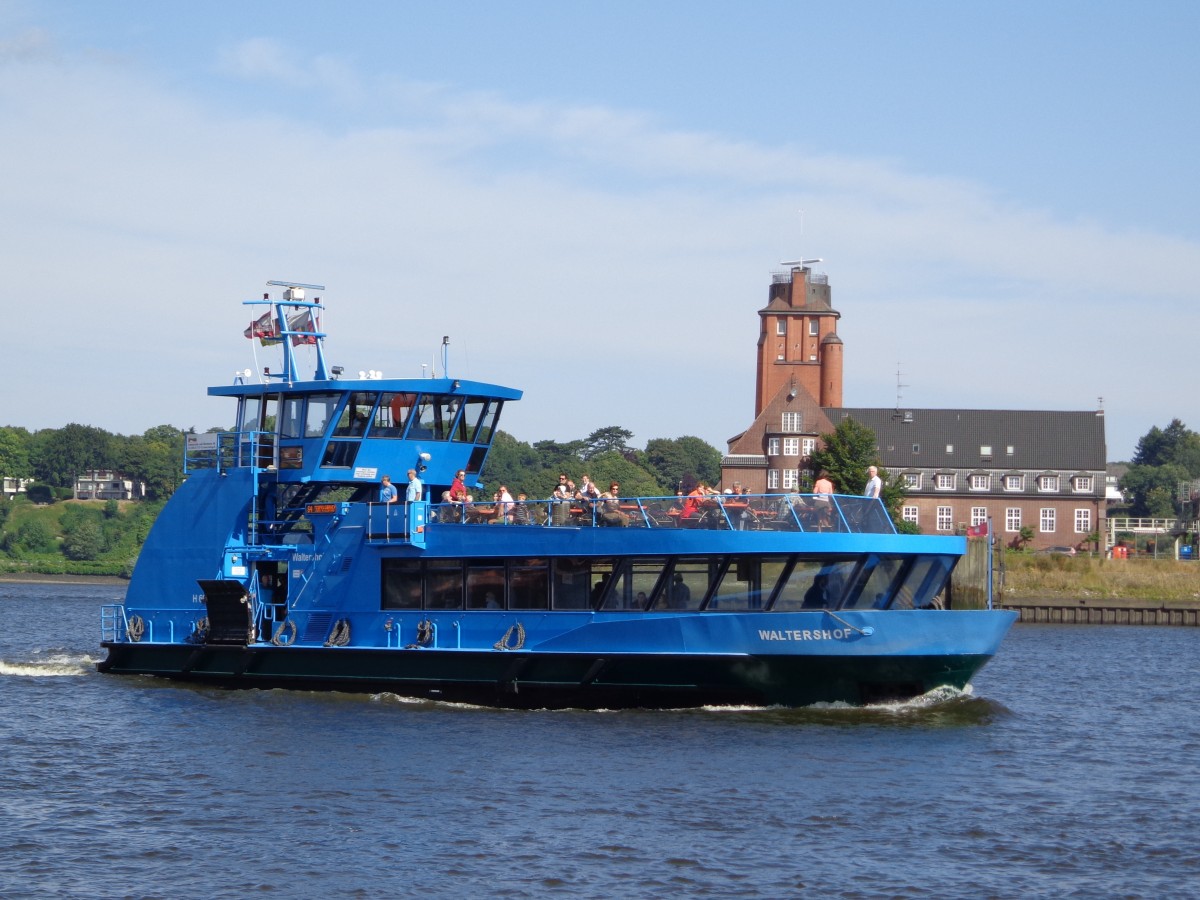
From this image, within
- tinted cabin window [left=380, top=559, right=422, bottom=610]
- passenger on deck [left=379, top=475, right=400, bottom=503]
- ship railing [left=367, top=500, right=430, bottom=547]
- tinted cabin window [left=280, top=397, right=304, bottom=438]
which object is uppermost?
tinted cabin window [left=280, top=397, right=304, bottom=438]

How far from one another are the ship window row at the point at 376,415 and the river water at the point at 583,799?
468 cm

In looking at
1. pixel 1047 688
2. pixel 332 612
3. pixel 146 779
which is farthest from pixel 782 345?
pixel 146 779

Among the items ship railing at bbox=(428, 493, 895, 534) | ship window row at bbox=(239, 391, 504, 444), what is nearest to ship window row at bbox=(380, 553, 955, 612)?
ship railing at bbox=(428, 493, 895, 534)

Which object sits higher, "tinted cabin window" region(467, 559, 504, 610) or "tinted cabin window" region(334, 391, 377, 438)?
"tinted cabin window" region(334, 391, 377, 438)

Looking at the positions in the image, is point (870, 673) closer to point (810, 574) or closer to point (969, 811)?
point (810, 574)

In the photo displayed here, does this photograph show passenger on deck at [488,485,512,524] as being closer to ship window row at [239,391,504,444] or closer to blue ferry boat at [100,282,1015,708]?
blue ferry boat at [100,282,1015,708]

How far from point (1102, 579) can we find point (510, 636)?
48744mm

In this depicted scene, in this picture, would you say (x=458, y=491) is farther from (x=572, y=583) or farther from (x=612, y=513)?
(x=612, y=513)

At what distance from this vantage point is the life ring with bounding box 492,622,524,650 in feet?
81.3

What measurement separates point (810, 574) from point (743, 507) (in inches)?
56.3

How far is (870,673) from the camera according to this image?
76.9ft

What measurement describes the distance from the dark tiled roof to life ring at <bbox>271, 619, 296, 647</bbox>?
78704 mm

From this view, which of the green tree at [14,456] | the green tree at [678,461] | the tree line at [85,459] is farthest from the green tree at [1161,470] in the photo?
the green tree at [14,456]

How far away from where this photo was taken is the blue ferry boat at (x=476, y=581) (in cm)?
2331
